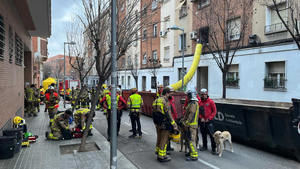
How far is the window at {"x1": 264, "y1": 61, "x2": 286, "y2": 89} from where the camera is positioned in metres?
13.5

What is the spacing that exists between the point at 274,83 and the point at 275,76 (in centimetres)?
59

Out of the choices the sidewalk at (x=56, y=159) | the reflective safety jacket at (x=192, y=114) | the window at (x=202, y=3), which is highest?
the window at (x=202, y=3)

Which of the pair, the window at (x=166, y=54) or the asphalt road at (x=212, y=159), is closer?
the asphalt road at (x=212, y=159)

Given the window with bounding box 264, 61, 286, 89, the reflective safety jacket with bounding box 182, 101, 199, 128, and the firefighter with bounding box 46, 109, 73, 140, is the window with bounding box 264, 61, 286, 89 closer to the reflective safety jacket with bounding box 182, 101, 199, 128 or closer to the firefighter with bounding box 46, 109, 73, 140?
the reflective safety jacket with bounding box 182, 101, 199, 128

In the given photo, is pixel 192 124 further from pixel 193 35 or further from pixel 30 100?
pixel 193 35

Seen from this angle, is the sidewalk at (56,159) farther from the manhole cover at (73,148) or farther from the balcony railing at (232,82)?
the balcony railing at (232,82)

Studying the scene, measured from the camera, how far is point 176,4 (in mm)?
24047

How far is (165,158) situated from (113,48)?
10.2 feet

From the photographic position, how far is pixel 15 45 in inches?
393

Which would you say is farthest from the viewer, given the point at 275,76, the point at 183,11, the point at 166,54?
the point at 166,54

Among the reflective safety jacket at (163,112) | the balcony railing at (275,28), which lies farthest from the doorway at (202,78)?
the reflective safety jacket at (163,112)

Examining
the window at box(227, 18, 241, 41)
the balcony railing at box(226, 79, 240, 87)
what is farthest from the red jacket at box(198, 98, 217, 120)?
the balcony railing at box(226, 79, 240, 87)

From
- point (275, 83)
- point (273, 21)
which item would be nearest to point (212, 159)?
point (275, 83)

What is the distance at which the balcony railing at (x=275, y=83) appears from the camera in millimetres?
13377
